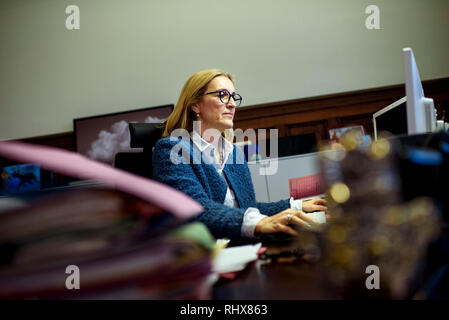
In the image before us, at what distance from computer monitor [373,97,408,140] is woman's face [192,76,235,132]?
0.68 m

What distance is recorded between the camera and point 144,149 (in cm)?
138

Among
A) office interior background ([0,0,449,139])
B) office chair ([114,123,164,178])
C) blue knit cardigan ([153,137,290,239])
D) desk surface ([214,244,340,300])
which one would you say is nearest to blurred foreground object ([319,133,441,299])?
desk surface ([214,244,340,300])

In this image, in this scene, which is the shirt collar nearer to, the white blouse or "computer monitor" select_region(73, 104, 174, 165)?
the white blouse

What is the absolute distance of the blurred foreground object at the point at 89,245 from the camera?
23 cm

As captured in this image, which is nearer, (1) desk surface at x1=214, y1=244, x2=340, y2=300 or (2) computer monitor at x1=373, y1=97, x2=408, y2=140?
(1) desk surface at x1=214, y1=244, x2=340, y2=300

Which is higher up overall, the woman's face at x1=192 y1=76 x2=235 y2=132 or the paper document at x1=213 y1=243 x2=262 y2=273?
the woman's face at x1=192 y1=76 x2=235 y2=132

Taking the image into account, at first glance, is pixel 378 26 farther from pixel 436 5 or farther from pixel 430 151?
pixel 430 151

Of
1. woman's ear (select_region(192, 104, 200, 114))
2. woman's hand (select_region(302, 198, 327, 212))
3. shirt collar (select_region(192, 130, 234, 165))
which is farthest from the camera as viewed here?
woman's ear (select_region(192, 104, 200, 114))

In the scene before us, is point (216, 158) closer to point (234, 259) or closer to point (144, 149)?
point (144, 149)

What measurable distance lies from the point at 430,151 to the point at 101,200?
343 millimetres

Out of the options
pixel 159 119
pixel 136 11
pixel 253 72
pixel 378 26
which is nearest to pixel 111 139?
pixel 159 119

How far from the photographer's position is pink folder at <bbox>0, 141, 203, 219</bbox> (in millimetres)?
236

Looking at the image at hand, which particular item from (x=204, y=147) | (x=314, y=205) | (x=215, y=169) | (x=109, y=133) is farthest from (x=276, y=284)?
(x=109, y=133)

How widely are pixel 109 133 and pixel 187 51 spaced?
123 cm
